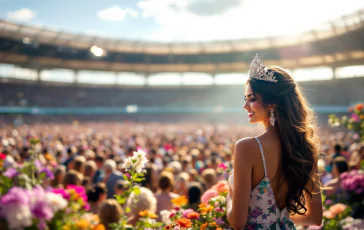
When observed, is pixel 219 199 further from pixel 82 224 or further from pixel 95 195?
pixel 95 195

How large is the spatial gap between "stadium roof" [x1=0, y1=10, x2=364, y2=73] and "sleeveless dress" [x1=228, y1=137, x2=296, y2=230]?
31.3m

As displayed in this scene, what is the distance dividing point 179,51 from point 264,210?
4412 cm

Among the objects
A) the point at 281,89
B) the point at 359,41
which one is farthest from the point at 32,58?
the point at 281,89

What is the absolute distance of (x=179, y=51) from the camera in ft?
147

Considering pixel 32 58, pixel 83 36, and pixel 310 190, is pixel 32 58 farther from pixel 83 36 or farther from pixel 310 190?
pixel 310 190

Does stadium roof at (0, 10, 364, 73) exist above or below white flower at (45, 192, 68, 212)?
above

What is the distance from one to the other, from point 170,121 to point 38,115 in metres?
15.0

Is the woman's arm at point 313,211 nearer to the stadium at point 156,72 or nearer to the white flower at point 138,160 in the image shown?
the white flower at point 138,160

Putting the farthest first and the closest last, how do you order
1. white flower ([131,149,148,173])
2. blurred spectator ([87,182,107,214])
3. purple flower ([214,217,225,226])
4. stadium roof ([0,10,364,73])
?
stadium roof ([0,10,364,73]) < blurred spectator ([87,182,107,214]) < purple flower ([214,217,225,226]) < white flower ([131,149,148,173])

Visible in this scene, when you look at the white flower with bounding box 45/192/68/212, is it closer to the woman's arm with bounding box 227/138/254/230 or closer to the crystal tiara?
the woman's arm with bounding box 227/138/254/230

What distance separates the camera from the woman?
177cm

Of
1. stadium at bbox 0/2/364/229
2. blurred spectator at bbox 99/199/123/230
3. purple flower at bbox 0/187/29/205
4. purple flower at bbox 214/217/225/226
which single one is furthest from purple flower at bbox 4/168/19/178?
stadium at bbox 0/2/364/229

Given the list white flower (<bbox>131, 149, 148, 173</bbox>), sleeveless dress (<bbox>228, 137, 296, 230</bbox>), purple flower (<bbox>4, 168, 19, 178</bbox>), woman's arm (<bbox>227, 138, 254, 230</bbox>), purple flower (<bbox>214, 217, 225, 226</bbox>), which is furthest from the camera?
purple flower (<bbox>214, 217, 225, 226</bbox>)

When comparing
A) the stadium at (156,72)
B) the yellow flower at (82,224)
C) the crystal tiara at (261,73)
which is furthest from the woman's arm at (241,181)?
the stadium at (156,72)
